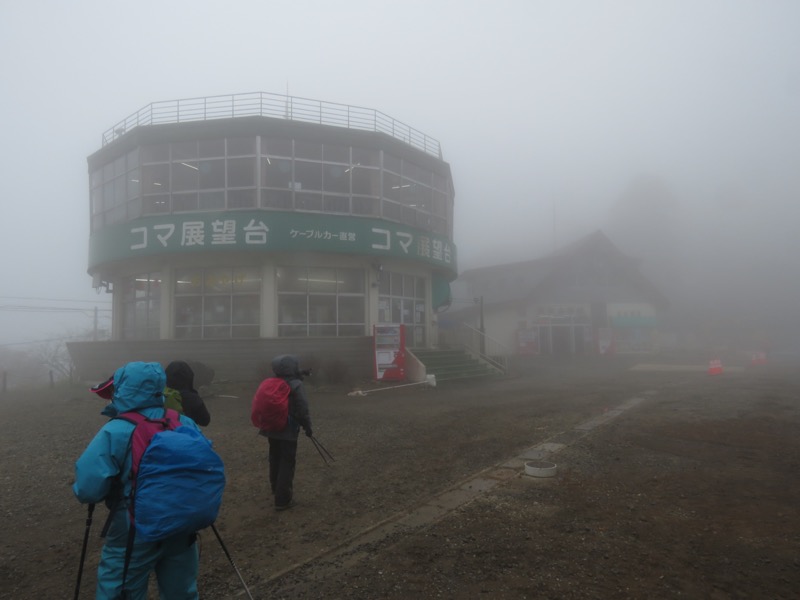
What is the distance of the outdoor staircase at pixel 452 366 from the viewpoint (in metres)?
18.0

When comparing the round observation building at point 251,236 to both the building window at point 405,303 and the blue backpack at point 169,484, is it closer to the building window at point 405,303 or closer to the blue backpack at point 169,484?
the building window at point 405,303

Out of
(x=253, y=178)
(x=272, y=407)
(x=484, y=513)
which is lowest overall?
(x=484, y=513)

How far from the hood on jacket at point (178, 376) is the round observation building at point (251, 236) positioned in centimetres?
1145

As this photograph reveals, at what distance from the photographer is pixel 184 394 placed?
4734 mm

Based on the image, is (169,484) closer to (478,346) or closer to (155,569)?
(155,569)

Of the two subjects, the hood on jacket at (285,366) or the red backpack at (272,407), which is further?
the hood on jacket at (285,366)

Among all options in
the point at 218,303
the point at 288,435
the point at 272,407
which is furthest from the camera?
the point at 218,303

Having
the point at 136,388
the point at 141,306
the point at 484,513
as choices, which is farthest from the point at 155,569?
the point at 141,306

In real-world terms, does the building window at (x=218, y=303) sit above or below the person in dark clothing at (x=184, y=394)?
above

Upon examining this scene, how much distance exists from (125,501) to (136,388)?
2.00ft

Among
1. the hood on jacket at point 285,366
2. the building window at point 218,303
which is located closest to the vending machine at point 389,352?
the building window at point 218,303

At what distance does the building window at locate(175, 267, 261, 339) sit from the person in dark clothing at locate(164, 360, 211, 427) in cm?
1296

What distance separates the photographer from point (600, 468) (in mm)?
6664

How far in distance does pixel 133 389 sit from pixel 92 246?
1984 cm
